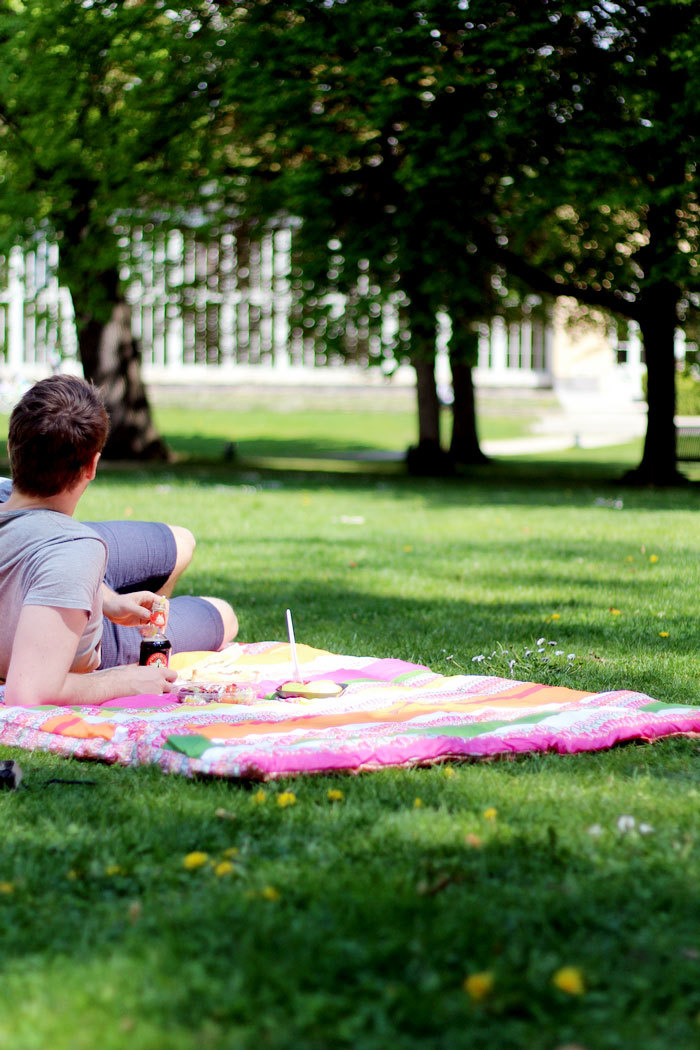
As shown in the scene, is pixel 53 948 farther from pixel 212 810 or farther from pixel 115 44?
pixel 115 44

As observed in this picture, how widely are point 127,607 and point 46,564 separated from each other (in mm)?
520

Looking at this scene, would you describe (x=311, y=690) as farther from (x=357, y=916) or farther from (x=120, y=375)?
(x=120, y=375)

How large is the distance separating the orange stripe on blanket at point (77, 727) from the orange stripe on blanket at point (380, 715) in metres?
0.27

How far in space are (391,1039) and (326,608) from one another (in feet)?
15.9

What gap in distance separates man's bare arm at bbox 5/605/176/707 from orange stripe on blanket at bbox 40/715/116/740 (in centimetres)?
8

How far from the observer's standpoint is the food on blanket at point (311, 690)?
173 inches

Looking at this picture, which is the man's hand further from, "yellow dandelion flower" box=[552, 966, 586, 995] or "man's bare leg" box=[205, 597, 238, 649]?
"yellow dandelion flower" box=[552, 966, 586, 995]

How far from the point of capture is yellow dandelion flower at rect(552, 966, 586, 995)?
7.25 feet

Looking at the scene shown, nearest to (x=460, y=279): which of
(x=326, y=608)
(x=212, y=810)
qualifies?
(x=326, y=608)

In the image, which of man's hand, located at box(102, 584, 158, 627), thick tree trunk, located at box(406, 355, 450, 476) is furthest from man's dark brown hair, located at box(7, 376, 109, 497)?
thick tree trunk, located at box(406, 355, 450, 476)

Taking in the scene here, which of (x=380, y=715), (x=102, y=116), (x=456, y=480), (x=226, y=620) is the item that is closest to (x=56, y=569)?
(x=380, y=715)

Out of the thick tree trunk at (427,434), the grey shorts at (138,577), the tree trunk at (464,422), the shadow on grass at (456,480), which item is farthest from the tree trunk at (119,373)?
the grey shorts at (138,577)

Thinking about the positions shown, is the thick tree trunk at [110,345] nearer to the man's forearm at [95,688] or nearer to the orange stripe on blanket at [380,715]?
the man's forearm at [95,688]

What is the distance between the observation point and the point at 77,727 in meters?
3.90
